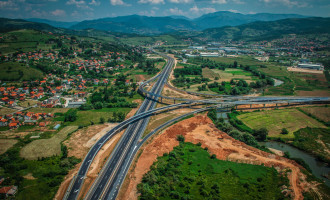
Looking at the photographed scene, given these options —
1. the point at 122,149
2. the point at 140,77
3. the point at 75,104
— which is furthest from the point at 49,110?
the point at 140,77

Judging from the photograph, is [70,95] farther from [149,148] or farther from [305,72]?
[305,72]

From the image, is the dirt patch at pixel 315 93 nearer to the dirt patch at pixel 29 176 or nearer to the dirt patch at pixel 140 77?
the dirt patch at pixel 140 77

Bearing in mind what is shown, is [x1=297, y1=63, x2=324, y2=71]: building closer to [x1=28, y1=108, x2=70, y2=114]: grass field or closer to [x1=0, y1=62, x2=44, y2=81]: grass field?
[x1=28, y1=108, x2=70, y2=114]: grass field

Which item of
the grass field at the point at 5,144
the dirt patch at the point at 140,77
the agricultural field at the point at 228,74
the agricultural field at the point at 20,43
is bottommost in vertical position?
the grass field at the point at 5,144

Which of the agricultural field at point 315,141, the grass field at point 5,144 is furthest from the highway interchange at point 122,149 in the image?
the grass field at point 5,144

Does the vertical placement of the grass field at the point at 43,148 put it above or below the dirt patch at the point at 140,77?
below

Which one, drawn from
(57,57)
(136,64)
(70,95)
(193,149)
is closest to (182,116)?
(193,149)
